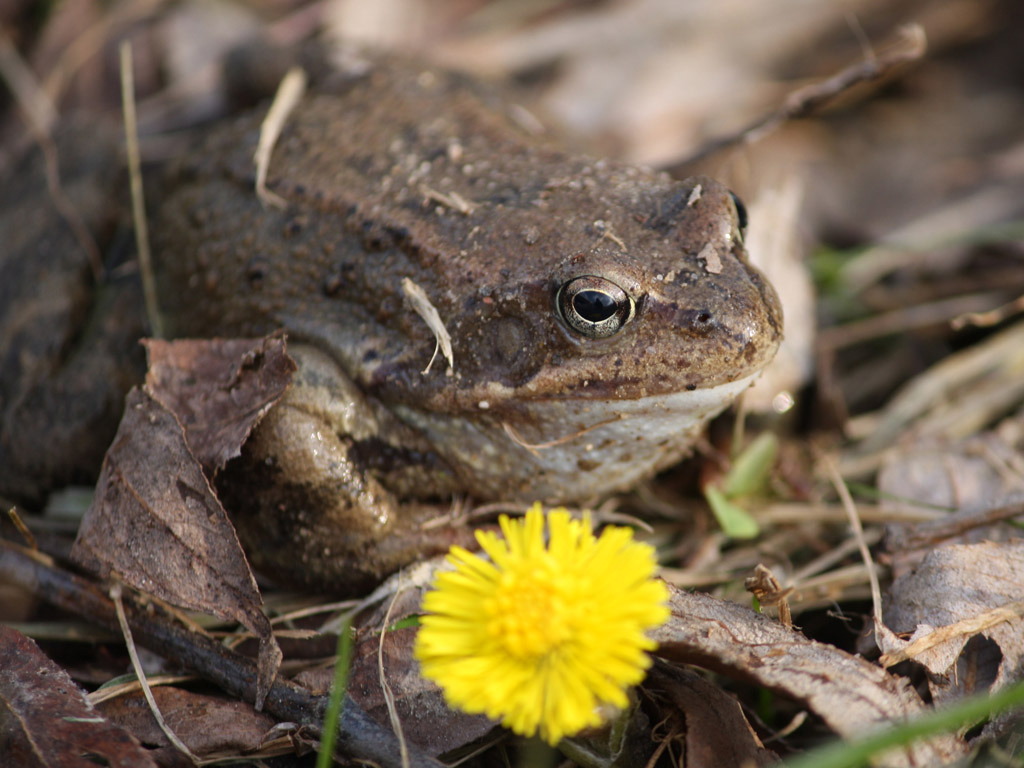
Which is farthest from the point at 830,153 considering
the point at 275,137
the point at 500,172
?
the point at 275,137

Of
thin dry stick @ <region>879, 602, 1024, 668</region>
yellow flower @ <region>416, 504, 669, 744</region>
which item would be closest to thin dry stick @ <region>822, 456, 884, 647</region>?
thin dry stick @ <region>879, 602, 1024, 668</region>

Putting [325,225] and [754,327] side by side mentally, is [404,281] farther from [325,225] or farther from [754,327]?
[754,327]

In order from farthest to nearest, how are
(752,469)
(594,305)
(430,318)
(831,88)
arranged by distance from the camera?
(831,88) → (752,469) → (430,318) → (594,305)

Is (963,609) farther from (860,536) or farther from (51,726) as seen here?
(51,726)

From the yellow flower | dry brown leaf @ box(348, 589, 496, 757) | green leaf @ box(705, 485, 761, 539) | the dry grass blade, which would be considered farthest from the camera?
green leaf @ box(705, 485, 761, 539)

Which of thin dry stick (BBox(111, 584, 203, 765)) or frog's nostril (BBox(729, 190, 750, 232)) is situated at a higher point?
frog's nostril (BBox(729, 190, 750, 232))

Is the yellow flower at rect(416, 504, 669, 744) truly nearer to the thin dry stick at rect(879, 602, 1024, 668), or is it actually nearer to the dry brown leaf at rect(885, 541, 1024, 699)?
the thin dry stick at rect(879, 602, 1024, 668)

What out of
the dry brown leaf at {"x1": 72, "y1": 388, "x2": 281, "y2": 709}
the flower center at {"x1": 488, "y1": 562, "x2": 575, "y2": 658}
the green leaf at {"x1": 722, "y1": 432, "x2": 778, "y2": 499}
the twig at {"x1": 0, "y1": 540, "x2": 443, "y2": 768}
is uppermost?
the flower center at {"x1": 488, "y1": 562, "x2": 575, "y2": 658}

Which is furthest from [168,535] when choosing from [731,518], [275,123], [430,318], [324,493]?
[731,518]
